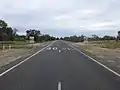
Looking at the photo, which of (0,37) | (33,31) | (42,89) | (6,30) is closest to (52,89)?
(42,89)

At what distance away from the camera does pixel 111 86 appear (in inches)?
422

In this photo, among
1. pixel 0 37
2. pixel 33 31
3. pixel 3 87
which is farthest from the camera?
pixel 33 31

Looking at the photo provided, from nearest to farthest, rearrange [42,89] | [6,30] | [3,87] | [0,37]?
[42,89] < [3,87] < [0,37] < [6,30]

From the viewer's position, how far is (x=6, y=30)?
139 metres

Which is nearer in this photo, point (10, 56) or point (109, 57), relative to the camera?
point (109, 57)

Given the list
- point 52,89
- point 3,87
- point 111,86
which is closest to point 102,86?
point 111,86

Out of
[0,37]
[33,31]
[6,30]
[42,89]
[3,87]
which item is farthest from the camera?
[33,31]

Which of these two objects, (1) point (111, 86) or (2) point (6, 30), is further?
(2) point (6, 30)

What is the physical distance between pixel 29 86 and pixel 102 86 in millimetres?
2676

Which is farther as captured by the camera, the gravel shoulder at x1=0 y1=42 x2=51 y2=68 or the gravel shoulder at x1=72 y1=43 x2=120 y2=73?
the gravel shoulder at x1=0 y1=42 x2=51 y2=68

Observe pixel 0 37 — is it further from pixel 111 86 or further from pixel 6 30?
pixel 111 86

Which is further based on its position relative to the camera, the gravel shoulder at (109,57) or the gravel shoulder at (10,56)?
the gravel shoulder at (10,56)

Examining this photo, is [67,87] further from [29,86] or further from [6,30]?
[6,30]

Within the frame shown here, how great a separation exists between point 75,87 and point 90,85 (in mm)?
777
